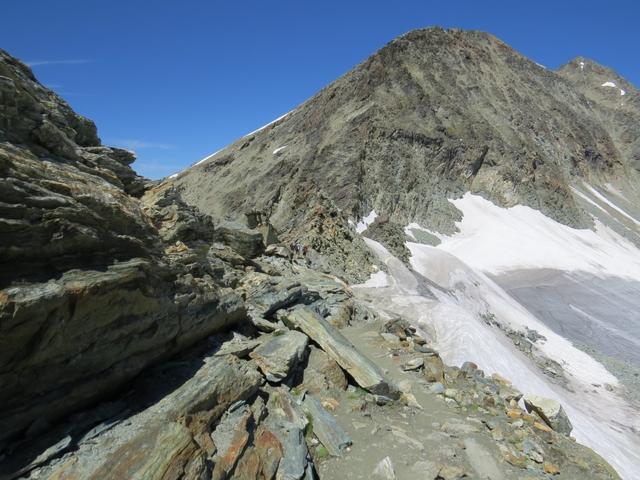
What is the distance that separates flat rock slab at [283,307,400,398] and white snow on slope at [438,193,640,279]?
32.1m

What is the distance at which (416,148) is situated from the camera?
49125 mm

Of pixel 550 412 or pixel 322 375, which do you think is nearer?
pixel 322 375

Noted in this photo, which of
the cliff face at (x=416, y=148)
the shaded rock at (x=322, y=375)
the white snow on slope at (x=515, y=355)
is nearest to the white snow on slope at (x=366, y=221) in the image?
the cliff face at (x=416, y=148)

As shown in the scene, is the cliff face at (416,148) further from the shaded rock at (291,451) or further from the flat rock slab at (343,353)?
the shaded rock at (291,451)

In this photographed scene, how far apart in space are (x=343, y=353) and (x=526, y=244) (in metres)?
39.3

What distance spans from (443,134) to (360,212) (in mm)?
20718

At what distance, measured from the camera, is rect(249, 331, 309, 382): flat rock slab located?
6867mm

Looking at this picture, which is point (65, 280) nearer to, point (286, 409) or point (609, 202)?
point (286, 409)

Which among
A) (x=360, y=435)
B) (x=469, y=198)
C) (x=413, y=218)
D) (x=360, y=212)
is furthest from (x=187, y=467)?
(x=469, y=198)

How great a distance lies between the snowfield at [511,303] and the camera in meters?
14.8

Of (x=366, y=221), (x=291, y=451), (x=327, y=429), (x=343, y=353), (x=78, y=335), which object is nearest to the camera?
(x=78, y=335)

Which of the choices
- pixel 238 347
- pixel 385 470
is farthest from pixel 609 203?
pixel 238 347

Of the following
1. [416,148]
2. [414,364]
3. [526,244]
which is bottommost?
[526,244]

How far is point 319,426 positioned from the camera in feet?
20.3
